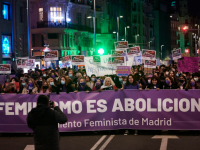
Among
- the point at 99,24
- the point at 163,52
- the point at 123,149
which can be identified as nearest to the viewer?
the point at 123,149

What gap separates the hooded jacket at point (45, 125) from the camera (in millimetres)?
5734

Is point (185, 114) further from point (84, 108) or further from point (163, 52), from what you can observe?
A: point (163, 52)

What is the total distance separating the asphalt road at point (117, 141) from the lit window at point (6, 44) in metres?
27.5

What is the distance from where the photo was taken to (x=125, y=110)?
10.7 meters

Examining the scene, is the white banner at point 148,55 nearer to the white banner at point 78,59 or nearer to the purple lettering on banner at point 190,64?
the white banner at point 78,59

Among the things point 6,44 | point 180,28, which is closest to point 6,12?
point 6,44

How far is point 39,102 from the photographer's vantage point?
5.78 meters

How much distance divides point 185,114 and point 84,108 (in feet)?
9.17

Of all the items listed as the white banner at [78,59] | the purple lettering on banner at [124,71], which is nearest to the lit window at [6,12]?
the white banner at [78,59]

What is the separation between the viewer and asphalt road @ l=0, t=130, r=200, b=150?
360 inches

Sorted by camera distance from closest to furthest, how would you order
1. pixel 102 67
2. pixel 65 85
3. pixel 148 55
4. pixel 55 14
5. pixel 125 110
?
pixel 125 110
pixel 65 85
pixel 102 67
pixel 148 55
pixel 55 14

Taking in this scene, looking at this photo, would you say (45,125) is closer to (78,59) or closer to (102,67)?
(102,67)

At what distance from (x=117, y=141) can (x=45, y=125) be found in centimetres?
430

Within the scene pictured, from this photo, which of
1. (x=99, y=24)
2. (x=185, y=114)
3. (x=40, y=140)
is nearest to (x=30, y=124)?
(x=40, y=140)
